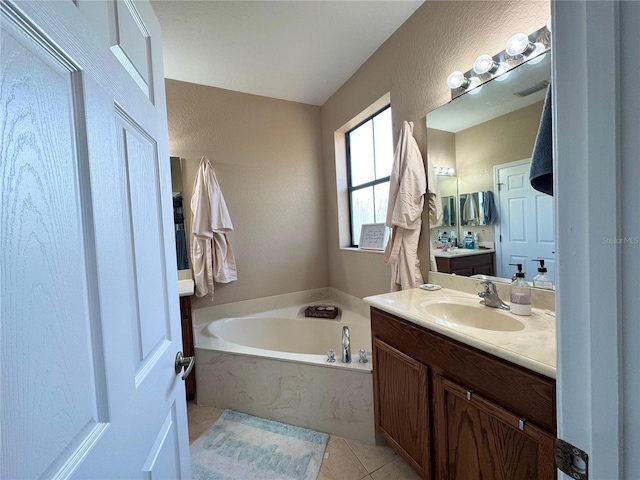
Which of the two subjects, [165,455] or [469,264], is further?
[469,264]

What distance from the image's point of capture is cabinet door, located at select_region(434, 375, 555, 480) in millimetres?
784

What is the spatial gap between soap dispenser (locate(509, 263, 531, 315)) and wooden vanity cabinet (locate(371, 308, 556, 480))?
1.22ft

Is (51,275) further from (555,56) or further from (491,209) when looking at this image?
(491,209)

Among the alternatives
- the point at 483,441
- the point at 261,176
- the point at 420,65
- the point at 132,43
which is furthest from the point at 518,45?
the point at 261,176

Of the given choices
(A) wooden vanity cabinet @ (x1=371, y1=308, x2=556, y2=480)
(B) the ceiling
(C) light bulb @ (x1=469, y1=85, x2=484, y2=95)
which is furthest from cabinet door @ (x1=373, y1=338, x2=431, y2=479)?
(B) the ceiling

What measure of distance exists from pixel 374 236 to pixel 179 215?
172 cm

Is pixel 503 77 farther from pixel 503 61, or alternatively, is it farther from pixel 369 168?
pixel 369 168

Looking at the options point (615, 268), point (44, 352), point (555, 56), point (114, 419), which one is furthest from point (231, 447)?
point (555, 56)

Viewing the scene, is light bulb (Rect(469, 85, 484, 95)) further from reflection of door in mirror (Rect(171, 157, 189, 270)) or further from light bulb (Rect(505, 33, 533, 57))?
reflection of door in mirror (Rect(171, 157, 189, 270))

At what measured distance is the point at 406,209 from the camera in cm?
160

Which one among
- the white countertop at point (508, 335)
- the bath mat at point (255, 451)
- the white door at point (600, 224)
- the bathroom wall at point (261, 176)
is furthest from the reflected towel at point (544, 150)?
the bathroom wall at point (261, 176)

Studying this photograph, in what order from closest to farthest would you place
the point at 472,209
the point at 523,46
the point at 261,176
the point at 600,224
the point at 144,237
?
the point at 600,224 → the point at 144,237 → the point at 523,46 → the point at 472,209 → the point at 261,176

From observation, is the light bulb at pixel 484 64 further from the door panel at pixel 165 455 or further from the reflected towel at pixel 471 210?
the door panel at pixel 165 455

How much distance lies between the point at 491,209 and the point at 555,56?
1.13 meters
